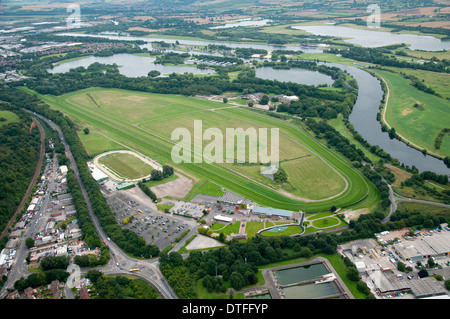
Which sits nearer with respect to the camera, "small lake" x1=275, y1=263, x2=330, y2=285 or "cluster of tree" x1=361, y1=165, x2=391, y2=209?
"small lake" x1=275, y1=263, x2=330, y2=285

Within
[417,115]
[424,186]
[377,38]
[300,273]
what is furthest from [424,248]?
[377,38]

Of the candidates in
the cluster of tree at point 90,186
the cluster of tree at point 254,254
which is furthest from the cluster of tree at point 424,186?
the cluster of tree at point 90,186

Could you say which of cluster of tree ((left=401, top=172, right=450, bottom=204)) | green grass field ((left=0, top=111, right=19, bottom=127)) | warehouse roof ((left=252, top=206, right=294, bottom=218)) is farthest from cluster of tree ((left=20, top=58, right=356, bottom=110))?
warehouse roof ((left=252, top=206, right=294, bottom=218))

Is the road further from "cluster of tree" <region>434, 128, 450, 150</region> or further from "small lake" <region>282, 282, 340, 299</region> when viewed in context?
"cluster of tree" <region>434, 128, 450, 150</region>

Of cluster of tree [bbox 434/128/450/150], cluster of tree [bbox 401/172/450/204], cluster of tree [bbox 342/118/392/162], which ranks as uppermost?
cluster of tree [bbox 434/128/450/150]

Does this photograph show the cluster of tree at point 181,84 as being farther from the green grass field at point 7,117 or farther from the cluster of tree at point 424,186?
the cluster of tree at point 424,186

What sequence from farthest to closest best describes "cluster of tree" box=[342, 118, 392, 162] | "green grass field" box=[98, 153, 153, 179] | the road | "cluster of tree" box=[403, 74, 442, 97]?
1. "cluster of tree" box=[403, 74, 442, 97]
2. "cluster of tree" box=[342, 118, 392, 162]
3. "green grass field" box=[98, 153, 153, 179]
4. the road

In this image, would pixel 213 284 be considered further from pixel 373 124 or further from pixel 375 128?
pixel 373 124

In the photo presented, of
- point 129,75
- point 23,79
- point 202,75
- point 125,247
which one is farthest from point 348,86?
point 23,79
